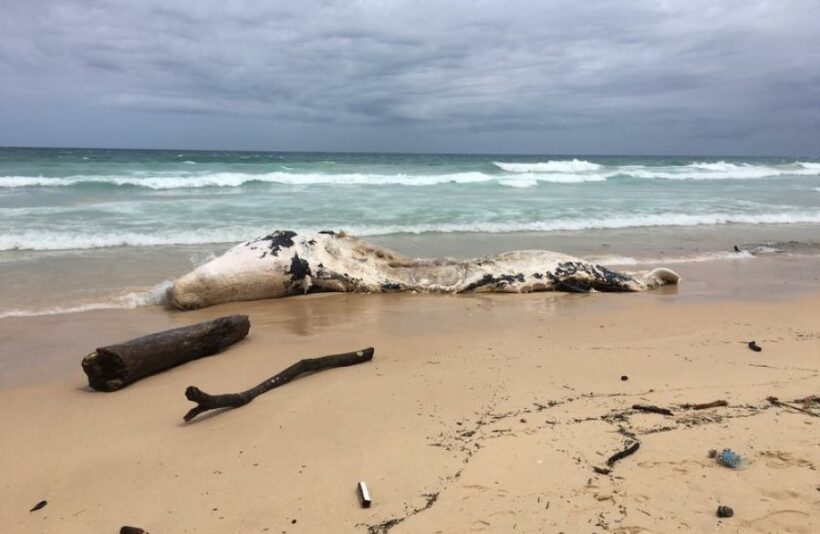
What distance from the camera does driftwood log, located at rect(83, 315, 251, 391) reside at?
4.27 m

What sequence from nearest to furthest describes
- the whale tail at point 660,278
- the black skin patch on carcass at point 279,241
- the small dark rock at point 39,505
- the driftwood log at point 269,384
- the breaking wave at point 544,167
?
the small dark rock at point 39,505 → the driftwood log at point 269,384 → the black skin patch on carcass at point 279,241 → the whale tail at point 660,278 → the breaking wave at point 544,167

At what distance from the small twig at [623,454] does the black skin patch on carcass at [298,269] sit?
4.92 meters

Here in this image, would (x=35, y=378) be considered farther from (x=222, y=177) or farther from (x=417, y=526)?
(x=222, y=177)

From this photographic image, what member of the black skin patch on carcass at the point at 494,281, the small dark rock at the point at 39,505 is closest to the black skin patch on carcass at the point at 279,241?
the black skin patch on carcass at the point at 494,281

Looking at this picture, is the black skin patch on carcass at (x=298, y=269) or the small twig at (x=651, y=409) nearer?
the small twig at (x=651, y=409)

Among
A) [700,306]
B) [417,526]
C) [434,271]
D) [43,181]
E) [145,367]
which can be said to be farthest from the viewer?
[43,181]

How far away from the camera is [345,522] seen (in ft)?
8.49

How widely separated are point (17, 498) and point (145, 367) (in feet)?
5.25

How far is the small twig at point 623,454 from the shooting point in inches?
120

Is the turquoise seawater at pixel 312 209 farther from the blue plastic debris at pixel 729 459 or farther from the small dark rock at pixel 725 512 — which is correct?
the small dark rock at pixel 725 512

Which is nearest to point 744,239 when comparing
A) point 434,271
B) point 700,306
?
point 700,306

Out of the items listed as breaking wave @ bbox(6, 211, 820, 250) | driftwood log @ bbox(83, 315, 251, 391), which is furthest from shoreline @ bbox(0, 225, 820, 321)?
driftwood log @ bbox(83, 315, 251, 391)

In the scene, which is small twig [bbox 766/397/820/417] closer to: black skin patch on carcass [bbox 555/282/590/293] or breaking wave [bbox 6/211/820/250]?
black skin patch on carcass [bbox 555/282/590/293]

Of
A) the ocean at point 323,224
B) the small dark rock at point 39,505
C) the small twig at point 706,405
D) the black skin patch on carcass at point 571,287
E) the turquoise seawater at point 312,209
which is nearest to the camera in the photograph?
the small dark rock at point 39,505
